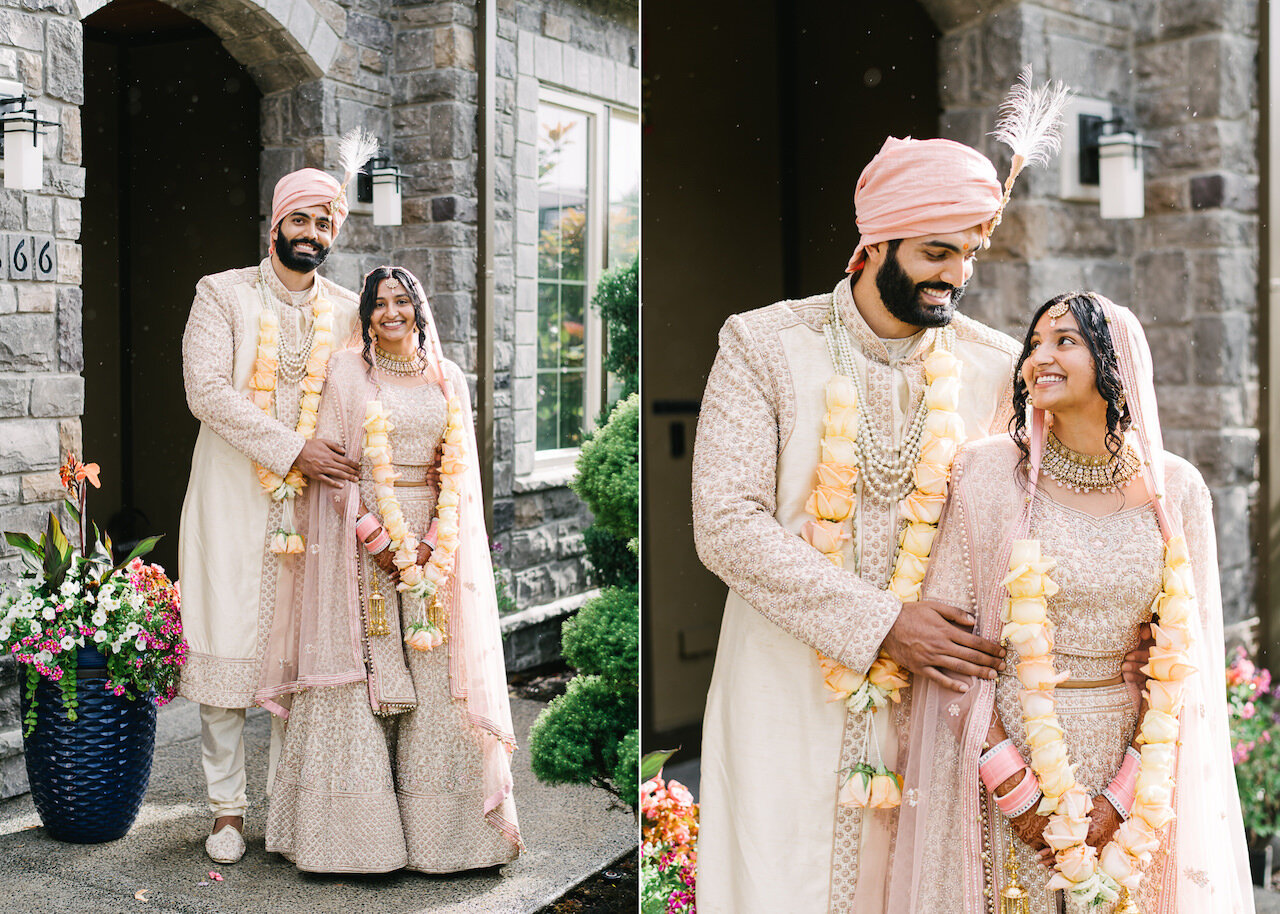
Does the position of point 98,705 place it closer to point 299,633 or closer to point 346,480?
point 299,633

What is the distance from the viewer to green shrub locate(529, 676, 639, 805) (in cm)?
303

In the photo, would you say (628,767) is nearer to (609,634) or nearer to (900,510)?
(609,634)


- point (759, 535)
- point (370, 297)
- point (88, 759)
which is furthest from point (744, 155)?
point (88, 759)

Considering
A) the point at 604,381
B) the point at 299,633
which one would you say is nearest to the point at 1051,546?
the point at 604,381

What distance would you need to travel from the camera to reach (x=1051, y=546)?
2.00 meters

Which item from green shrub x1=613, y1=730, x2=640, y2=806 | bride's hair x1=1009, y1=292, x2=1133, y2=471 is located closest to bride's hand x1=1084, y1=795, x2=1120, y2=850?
bride's hair x1=1009, y1=292, x2=1133, y2=471

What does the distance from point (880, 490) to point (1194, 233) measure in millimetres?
2060

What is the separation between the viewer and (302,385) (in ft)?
8.19

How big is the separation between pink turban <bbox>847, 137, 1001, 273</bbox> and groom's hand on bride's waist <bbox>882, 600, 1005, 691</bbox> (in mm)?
658

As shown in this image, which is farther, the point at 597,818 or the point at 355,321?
the point at 597,818

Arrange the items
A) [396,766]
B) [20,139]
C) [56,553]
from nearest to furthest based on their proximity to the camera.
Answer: [20,139] < [56,553] < [396,766]

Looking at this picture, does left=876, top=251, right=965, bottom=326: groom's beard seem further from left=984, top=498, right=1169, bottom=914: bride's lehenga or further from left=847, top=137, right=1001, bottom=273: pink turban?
left=984, top=498, right=1169, bottom=914: bride's lehenga

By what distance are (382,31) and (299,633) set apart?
134 cm

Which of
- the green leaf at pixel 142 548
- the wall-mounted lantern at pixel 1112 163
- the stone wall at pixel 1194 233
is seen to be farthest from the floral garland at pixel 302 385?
the wall-mounted lantern at pixel 1112 163
